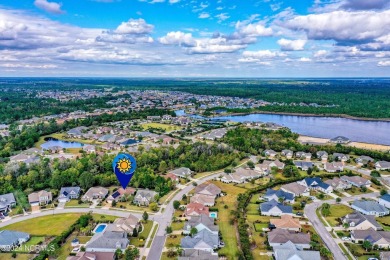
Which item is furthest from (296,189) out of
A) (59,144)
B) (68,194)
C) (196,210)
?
(59,144)

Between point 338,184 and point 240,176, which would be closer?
point 338,184

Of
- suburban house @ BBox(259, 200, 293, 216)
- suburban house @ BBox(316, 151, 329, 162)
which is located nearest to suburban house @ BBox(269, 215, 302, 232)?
suburban house @ BBox(259, 200, 293, 216)

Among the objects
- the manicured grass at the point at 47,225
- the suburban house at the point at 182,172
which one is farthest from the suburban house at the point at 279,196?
the manicured grass at the point at 47,225

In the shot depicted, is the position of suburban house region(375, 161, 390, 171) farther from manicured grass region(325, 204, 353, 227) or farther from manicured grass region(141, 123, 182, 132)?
manicured grass region(141, 123, 182, 132)

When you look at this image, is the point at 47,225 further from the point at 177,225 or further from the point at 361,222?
the point at 361,222

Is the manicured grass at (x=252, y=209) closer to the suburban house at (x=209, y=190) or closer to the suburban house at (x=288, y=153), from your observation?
the suburban house at (x=209, y=190)

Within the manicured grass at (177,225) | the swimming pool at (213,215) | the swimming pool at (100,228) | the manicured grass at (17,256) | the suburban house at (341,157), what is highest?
the suburban house at (341,157)
